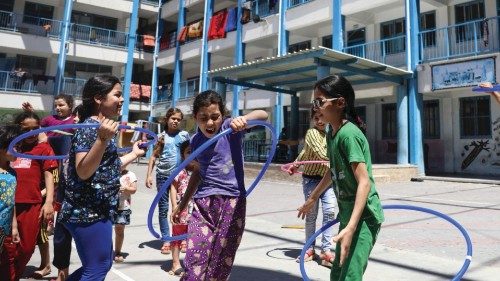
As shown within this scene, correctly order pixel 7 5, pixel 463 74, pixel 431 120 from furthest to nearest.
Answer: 1. pixel 7 5
2. pixel 431 120
3. pixel 463 74

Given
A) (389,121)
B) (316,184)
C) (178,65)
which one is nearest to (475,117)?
(389,121)

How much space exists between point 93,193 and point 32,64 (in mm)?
30097

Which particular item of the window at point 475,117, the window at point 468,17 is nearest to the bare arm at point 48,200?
the window at point 468,17

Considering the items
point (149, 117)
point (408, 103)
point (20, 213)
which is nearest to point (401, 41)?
point (408, 103)

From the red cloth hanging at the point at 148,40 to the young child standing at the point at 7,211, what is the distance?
31005 mm

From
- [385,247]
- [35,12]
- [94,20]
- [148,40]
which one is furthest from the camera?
[148,40]

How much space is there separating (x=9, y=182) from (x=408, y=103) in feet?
53.4

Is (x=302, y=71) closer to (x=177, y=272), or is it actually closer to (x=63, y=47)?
(x=177, y=272)

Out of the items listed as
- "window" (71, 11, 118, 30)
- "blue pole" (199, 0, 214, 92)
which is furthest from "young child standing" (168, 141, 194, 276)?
"window" (71, 11, 118, 30)

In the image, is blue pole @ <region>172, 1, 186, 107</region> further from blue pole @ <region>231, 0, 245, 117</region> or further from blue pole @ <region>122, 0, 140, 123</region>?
blue pole @ <region>231, 0, 245, 117</region>

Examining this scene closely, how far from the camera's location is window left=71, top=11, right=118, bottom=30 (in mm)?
30969

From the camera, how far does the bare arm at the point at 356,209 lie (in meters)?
2.49

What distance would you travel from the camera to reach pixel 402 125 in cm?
1698

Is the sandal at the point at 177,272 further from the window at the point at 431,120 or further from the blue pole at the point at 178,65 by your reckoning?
the blue pole at the point at 178,65
